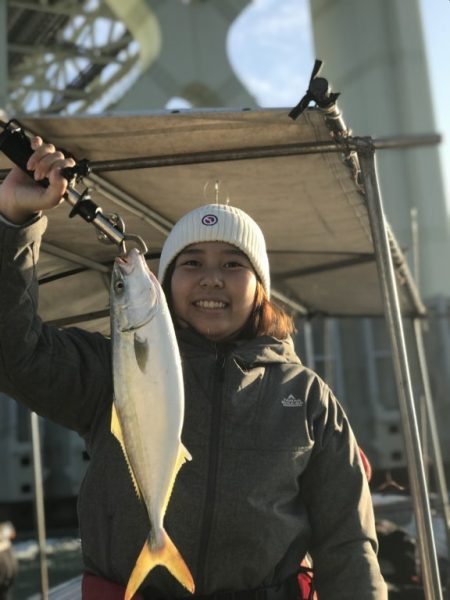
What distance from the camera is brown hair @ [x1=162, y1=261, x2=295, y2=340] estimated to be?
2.31 metres

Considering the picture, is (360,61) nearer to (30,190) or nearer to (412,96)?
(412,96)

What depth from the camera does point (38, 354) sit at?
6.28 feet

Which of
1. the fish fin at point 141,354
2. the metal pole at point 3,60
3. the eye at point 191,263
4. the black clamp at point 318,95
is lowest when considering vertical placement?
the fish fin at point 141,354

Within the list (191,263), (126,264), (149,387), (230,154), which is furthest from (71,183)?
(230,154)

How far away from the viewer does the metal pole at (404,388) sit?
8.27 ft

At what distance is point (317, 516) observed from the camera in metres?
2.11

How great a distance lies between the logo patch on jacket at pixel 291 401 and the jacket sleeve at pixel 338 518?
50mm

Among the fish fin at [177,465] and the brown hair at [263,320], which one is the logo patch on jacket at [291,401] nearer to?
the brown hair at [263,320]

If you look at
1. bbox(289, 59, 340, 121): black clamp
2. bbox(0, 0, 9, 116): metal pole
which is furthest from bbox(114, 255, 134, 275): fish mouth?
bbox(0, 0, 9, 116): metal pole

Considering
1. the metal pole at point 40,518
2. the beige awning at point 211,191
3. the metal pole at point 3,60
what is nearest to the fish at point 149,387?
the beige awning at point 211,191

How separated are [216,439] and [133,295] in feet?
1.78

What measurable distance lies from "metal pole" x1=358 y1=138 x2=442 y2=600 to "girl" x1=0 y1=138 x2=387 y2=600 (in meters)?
0.48

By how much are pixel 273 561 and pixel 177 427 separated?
0.55 metres

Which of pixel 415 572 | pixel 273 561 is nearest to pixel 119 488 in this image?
pixel 273 561
